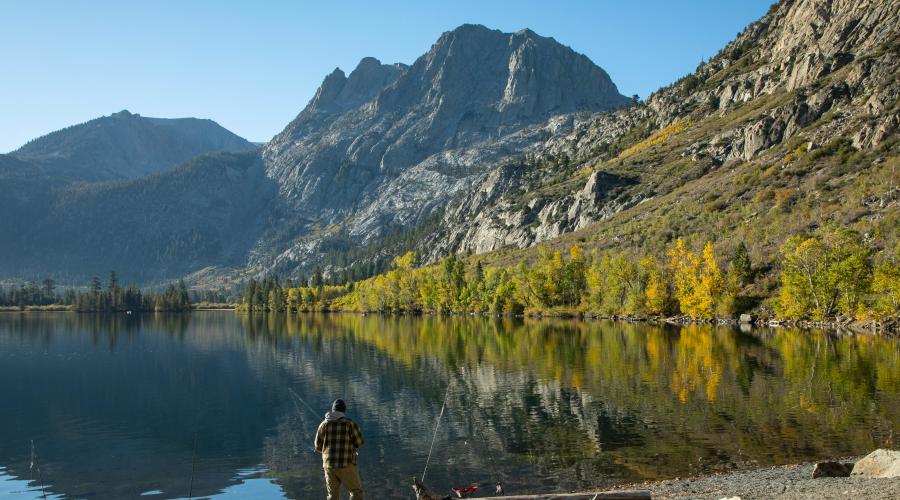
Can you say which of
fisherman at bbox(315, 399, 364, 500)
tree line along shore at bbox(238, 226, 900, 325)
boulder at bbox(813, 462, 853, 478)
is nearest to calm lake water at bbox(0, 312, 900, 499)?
boulder at bbox(813, 462, 853, 478)

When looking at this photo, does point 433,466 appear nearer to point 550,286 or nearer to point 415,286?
point 550,286

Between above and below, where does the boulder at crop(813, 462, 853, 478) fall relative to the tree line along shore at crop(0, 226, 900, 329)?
below

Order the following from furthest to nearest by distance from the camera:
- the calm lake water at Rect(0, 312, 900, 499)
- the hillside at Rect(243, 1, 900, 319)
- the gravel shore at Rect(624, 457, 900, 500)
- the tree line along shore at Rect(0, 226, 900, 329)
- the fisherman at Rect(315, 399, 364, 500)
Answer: the hillside at Rect(243, 1, 900, 319), the tree line along shore at Rect(0, 226, 900, 329), the calm lake water at Rect(0, 312, 900, 499), the fisherman at Rect(315, 399, 364, 500), the gravel shore at Rect(624, 457, 900, 500)

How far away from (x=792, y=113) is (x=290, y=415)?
179 m

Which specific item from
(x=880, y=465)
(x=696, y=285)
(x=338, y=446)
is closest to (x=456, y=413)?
(x=338, y=446)

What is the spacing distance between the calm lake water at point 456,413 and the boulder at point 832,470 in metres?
5.73

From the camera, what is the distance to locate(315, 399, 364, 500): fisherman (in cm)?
1778

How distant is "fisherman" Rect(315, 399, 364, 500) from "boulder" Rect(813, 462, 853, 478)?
14980 mm

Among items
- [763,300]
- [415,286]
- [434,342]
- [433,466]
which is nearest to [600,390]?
[433,466]

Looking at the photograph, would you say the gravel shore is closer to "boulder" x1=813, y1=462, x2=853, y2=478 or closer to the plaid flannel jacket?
"boulder" x1=813, y1=462, x2=853, y2=478

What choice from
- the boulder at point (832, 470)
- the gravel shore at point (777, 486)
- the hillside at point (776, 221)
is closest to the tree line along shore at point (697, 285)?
the hillside at point (776, 221)

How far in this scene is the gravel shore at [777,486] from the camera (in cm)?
1727

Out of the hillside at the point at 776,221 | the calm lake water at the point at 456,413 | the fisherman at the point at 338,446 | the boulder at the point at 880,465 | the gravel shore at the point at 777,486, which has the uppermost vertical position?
the hillside at the point at 776,221

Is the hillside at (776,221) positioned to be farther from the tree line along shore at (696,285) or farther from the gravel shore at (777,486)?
the gravel shore at (777,486)
